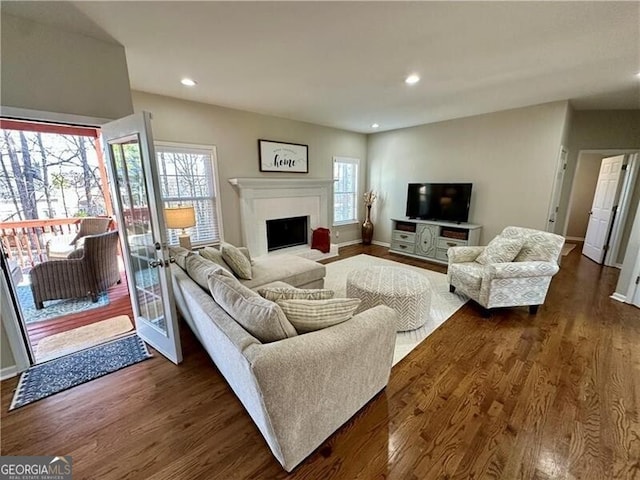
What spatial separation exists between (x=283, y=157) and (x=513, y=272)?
152 inches

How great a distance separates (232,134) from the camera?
404cm

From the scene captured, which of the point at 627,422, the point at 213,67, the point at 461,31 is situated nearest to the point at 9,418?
the point at 213,67

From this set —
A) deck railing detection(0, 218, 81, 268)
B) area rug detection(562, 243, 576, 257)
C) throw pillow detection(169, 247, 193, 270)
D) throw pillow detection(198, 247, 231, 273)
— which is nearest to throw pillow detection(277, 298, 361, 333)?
throw pillow detection(169, 247, 193, 270)

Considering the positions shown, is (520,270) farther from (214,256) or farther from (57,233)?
(57,233)

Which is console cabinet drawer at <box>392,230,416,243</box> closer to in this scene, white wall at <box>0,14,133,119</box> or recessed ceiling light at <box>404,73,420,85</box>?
recessed ceiling light at <box>404,73,420,85</box>

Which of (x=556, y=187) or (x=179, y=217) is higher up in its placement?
(x=556, y=187)

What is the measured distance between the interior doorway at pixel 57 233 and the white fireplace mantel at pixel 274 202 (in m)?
1.81

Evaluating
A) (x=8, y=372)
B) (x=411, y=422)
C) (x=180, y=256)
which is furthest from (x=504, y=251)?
(x=8, y=372)

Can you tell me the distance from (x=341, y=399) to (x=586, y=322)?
306 cm

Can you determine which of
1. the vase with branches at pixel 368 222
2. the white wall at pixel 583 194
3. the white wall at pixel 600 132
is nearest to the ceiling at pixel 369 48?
the white wall at pixel 600 132

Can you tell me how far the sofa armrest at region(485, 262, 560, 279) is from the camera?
2779mm

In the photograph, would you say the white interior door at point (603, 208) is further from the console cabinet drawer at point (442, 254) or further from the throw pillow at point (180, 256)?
the throw pillow at point (180, 256)

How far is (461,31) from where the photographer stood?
194 centimetres

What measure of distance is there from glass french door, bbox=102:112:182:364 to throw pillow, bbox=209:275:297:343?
82 cm
